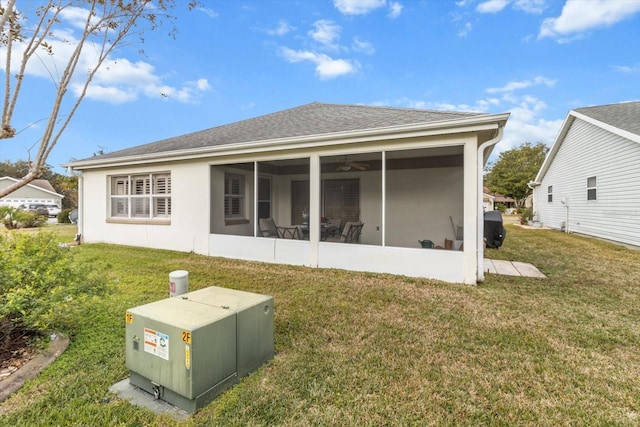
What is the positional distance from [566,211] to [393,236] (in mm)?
10569

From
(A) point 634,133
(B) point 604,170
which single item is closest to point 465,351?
(A) point 634,133

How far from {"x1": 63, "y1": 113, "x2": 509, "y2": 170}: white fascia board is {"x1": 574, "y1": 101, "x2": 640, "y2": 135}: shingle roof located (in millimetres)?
7879

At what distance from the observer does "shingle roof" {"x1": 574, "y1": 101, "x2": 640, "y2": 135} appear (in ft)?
31.0

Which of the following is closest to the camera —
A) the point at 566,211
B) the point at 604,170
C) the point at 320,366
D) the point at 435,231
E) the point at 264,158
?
the point at 320,366

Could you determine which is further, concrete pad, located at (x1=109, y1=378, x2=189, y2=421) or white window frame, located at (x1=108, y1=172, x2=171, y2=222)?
white window frame, located at (x1=108, y1=172, x2=171, y2=222)

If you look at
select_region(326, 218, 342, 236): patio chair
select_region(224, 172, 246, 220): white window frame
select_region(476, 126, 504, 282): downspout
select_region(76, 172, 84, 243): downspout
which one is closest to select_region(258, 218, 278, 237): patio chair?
select_region(224, 172, 246, 220): white window frame

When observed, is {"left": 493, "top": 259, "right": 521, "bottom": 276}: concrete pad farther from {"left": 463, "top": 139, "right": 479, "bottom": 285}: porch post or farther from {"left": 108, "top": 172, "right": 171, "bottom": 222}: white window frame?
{"left": 108, "top": 172, "right": 171, "bottom": 222}: white window frame

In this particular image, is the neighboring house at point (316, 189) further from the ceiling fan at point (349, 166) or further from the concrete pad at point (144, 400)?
the concrete pad at point (144, 400)

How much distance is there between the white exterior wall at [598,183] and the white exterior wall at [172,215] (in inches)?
504

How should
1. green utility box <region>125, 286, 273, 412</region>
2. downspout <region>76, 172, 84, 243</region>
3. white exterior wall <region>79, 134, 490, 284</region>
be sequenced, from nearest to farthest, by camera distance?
1. green utility box <region>125, 286, 273, 412</region>
2. white exterior wall <region>79, 134, 490, 284</region>
3. downspout <region>76, 172, 84, 243</region>

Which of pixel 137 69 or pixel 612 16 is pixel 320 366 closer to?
pixel 137 69

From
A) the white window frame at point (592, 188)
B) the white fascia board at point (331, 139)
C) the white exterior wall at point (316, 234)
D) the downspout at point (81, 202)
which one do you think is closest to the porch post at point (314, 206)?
the white exterior wall at point (316, 234)

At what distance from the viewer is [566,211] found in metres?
14.0

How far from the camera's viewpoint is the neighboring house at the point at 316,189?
5355 mm
